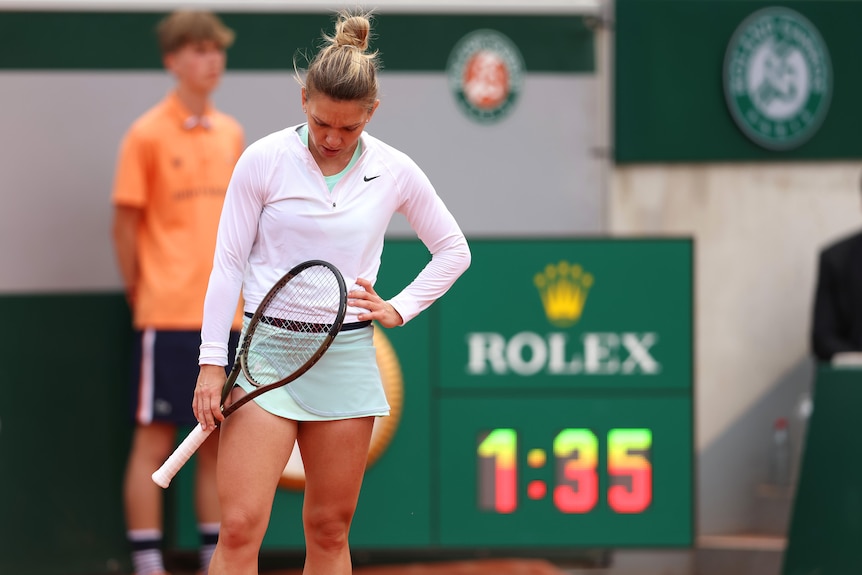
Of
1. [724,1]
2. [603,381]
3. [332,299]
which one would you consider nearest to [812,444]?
[603,381]

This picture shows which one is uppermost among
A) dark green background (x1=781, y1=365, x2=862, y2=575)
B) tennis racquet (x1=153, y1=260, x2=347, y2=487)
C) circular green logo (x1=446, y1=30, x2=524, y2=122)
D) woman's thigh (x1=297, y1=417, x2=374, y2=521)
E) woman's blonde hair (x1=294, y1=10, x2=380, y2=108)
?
circular green logo (x1=446, y1=30, x2=524, y2=122)

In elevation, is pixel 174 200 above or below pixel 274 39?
below

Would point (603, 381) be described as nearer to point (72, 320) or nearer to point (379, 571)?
point (379, 571)

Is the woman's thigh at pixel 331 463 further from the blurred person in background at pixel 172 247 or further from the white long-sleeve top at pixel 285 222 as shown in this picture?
the blurred person in background at pixel 172 247

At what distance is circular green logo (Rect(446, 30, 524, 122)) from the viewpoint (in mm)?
6562

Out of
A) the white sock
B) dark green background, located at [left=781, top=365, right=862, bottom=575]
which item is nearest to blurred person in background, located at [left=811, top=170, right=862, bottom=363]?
dark green background, located at [left=781, top=365, right=862, bottom=575]

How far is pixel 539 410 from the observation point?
5996 mm

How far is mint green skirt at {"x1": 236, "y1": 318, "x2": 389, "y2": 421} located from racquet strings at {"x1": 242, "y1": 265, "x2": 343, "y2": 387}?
48 millimetres

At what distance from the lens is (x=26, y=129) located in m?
6.35

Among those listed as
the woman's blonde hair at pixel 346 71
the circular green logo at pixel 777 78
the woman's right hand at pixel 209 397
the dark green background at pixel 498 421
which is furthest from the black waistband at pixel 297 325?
the circular green logo at pixel 777 78

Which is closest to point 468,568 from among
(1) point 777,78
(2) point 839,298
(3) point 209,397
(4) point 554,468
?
(4) point 554,468

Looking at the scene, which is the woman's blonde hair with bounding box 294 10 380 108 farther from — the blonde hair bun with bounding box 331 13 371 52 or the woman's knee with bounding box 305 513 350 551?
the woman's knee with bounding box 305 513 350 551

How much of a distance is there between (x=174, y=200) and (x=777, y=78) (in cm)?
317

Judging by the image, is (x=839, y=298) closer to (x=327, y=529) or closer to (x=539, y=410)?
(x=539, y=410)
